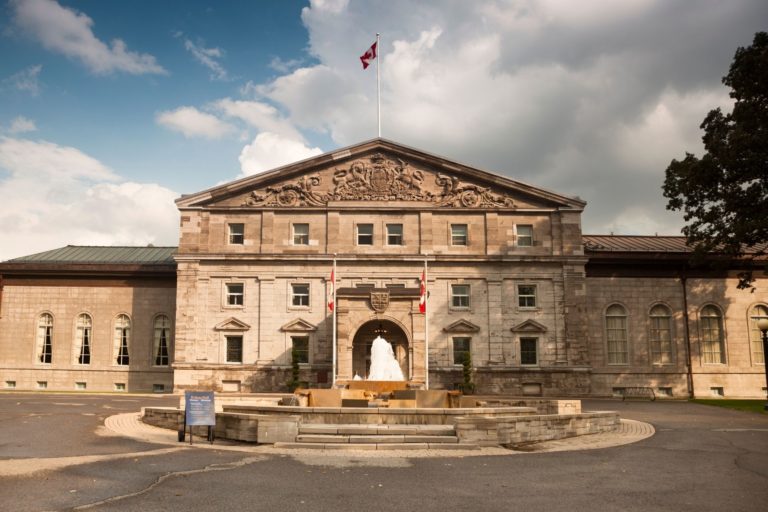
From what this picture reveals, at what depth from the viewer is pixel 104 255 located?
4981 centimetres

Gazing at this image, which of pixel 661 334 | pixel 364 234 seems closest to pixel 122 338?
pixel 364 234

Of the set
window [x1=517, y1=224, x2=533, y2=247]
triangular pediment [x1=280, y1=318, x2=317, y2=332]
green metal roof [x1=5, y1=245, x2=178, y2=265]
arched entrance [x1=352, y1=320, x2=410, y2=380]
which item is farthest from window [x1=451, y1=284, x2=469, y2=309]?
green metal roof [x1=5, y1=245, x2=178, y2=265]


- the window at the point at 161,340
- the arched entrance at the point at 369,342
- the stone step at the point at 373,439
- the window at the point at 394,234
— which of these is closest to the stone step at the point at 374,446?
the stone step at the point at 373,439

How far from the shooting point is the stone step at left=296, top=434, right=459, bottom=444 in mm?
18109

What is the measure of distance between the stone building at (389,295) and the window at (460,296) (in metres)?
0.09

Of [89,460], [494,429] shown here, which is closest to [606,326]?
[494,429]

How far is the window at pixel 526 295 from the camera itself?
136 ft

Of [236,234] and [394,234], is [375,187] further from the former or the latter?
[236,234]

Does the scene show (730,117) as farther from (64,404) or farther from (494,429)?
(64,404)

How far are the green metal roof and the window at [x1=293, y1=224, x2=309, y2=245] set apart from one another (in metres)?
10.7

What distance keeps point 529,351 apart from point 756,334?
637 inches

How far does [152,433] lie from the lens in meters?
20.3

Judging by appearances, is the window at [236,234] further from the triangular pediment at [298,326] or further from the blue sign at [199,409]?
the blue sign at [199,409]

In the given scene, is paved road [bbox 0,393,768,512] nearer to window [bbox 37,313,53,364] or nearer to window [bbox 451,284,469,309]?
window [bbox 451,284,469,309]
